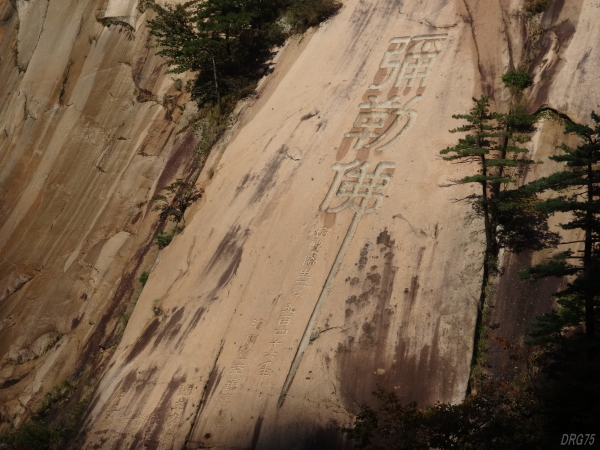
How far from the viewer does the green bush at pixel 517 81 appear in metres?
12.9

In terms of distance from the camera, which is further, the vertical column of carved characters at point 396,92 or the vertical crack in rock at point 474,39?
the vertical crack in rock at point 474,39

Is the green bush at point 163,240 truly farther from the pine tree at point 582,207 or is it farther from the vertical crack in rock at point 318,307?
the pine tree at point 582,207

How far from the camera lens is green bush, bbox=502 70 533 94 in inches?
507

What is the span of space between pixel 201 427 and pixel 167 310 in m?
2.90

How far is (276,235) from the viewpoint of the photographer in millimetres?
12648

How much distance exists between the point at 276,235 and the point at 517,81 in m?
5.54

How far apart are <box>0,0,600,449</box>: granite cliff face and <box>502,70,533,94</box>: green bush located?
208 millimetres

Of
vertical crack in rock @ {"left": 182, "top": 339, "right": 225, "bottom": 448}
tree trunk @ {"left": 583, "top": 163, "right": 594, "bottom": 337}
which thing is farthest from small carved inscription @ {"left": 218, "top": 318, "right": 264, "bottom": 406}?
tree trunk @ {"left": 583, "top": 163, "right": 594, "bottom": 337}

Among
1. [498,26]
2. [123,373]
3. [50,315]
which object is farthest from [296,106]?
[50,315]

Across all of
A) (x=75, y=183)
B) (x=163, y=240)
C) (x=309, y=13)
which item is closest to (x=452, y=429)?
(x=163, y=240)

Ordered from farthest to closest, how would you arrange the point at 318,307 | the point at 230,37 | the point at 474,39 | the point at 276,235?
A: the point at 230,37, the point at 474,39, the point at 276,235, the point at 318,307

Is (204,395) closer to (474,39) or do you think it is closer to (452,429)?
(452,429)

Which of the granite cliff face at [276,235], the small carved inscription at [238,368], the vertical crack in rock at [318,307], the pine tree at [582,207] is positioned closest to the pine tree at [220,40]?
the granite cliff face at [276,235]

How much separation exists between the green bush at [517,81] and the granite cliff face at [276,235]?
208 millimetres
